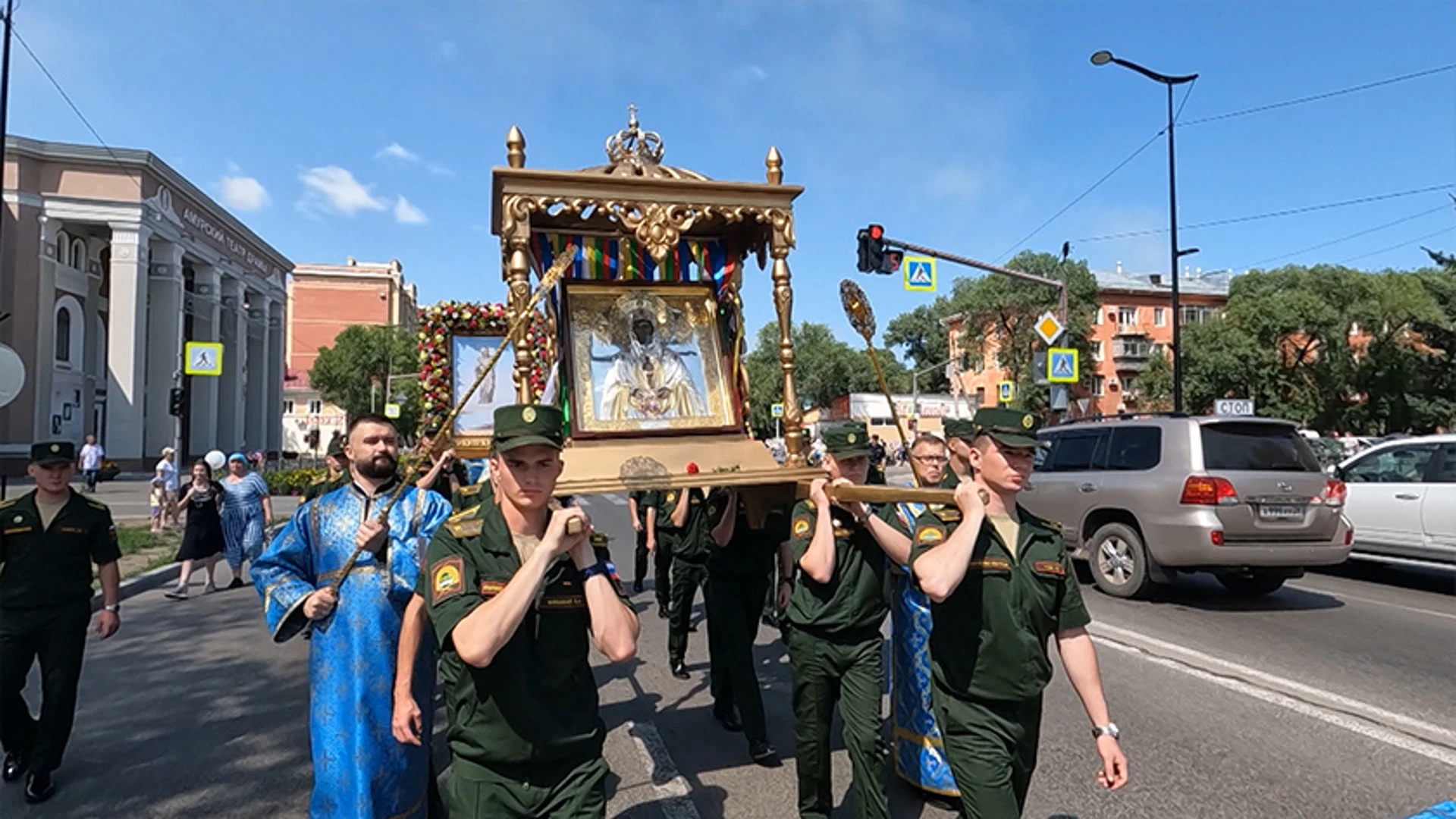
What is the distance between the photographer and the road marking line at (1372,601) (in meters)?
8.80

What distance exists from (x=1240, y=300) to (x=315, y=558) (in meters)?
51.0

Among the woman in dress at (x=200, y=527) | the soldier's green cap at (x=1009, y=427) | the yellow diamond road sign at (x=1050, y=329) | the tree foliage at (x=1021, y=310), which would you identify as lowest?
the woman in dress at (x=200, y=527)

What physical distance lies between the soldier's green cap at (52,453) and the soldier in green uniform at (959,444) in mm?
4685

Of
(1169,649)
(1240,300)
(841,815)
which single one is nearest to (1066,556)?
(841,815)

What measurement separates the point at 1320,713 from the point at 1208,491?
3.46 metres

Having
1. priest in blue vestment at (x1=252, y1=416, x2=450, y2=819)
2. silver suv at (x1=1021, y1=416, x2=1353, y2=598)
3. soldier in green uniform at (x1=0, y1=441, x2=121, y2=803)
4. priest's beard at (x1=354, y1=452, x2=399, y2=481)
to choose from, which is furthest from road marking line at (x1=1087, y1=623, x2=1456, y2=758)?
soldier in green uniform at (x1=0, y1=441, x2=121, y2=803)

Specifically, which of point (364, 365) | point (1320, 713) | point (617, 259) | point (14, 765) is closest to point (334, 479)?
point (617, 259)

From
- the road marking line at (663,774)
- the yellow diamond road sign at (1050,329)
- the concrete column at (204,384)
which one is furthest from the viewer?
the concrete column at (204,384)

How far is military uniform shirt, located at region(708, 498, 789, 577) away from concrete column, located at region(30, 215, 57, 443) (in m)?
35.2

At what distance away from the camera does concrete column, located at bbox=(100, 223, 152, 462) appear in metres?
32.9

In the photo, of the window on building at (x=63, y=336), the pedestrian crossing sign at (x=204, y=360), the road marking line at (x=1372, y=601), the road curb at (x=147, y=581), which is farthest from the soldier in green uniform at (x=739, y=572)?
the window on building at (x=63, y=336)

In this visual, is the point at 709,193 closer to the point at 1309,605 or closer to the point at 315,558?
the point at 315,558

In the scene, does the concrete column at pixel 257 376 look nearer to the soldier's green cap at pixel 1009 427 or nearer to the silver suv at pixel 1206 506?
the silver suv at pixel 1206 506

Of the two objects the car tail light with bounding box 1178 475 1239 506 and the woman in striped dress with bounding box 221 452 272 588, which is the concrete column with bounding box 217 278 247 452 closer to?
the woman in striped dress with bounding box 221 452 272 588
